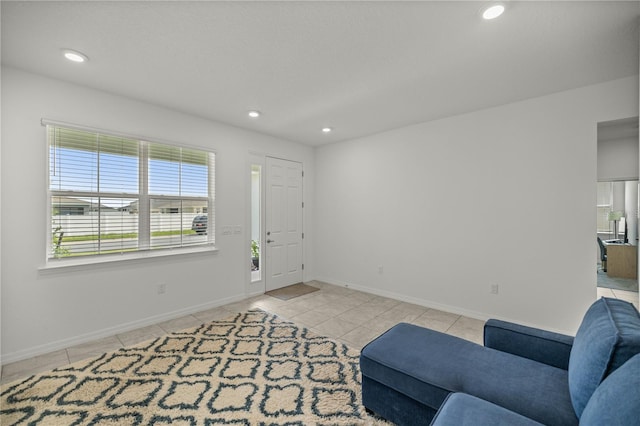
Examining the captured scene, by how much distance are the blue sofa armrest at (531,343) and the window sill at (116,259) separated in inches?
133

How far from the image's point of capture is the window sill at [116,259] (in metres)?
2.68

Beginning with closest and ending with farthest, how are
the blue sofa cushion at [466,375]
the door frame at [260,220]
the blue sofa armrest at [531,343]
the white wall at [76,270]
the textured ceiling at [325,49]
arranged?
the blue sofa cushion at [466,375]
the blue sofa armrest at [531,343]
the textured ceiling at [325,49]
the white wall at [76,270]
the door frame at [260,220]

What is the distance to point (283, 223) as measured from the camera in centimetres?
491

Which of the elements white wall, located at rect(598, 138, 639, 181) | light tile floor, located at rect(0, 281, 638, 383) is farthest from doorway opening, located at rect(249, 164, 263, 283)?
white wall, located at rect(598, 138, 639, 181)

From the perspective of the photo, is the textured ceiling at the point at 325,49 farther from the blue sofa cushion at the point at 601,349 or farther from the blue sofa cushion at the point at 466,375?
the blue sofa cushion at the point at 466,375

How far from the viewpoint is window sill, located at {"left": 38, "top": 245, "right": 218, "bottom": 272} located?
2678 mm

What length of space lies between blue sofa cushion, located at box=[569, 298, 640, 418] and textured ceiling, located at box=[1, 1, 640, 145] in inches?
73.9

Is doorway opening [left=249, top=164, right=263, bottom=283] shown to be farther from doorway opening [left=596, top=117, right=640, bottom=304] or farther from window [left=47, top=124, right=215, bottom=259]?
doorway opening [left=596, top=117, right=640, bottom=304]

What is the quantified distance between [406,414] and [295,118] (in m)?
3.43

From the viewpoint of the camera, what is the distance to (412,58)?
2.31 metres

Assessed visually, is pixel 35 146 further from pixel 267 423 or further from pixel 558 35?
pixel 558 35

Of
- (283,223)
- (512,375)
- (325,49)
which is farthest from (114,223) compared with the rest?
(512,375)

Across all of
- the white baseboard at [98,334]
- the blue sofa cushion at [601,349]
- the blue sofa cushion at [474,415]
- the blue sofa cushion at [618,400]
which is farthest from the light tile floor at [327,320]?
the blue sofa cushion at [618,400]

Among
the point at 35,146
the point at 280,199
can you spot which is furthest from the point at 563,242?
the point at 35,146
